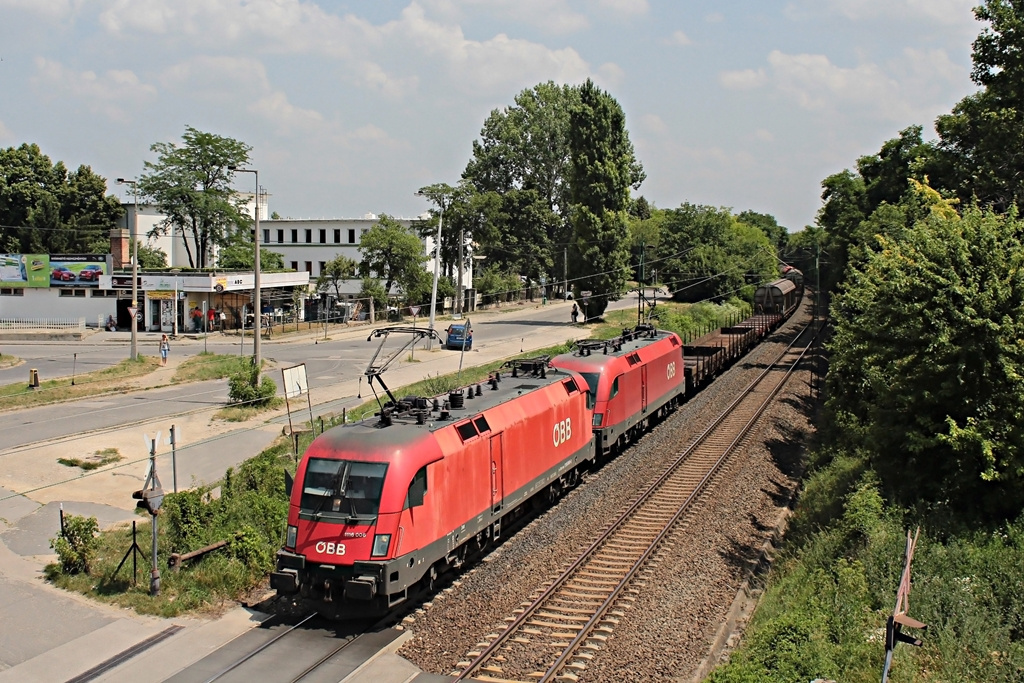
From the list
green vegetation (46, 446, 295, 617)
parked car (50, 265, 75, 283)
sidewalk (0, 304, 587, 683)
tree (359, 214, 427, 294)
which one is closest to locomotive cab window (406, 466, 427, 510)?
sidewalk (0, 304, 587, 683)

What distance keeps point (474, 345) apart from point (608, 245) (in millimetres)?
14253

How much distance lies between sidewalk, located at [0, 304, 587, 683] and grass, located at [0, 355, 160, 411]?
2097mm

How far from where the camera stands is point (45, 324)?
58.9 m

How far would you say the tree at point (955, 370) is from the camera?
1627cm

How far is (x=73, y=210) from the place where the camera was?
261 feet

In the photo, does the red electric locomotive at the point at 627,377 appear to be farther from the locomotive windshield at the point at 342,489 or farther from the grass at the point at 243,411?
the grass at the point at 243,411

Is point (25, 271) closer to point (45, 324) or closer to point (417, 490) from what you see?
point (45, 324)

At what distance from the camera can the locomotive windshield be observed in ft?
44.4

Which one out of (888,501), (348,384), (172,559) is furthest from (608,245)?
(172,559)

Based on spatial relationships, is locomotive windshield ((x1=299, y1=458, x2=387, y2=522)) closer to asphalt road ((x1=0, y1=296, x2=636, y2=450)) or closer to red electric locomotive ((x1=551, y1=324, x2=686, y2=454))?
red electric locomotive ((x1=551, y1=324, x2=686, y2=454))

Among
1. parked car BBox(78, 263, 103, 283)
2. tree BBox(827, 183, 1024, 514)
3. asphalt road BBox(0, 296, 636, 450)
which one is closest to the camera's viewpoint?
tree BBox(827, 183, 1024, 514)

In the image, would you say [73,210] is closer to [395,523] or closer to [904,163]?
[904,163]

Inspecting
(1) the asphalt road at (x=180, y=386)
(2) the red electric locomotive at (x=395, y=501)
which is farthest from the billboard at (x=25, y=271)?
(2) the red electric locomotive at (x=395, y=501)

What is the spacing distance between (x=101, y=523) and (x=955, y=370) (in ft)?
60.4
